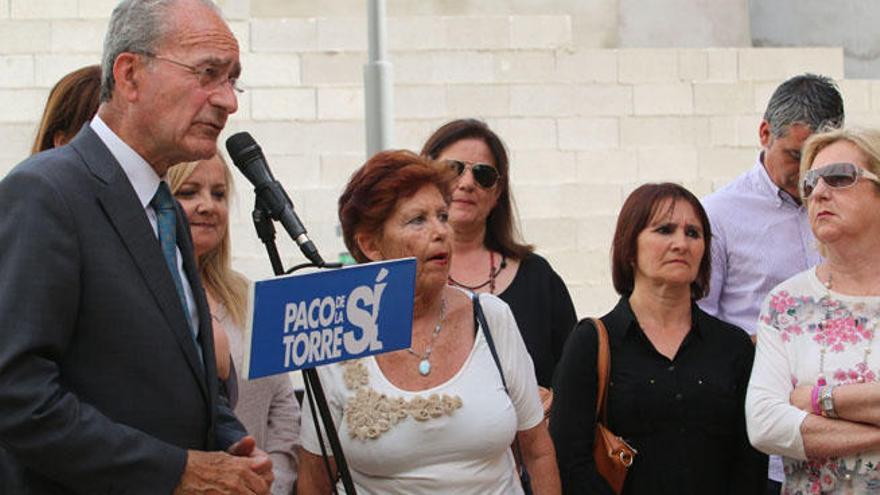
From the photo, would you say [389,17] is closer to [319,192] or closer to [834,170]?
[319,192]

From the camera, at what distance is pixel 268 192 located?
3398 mm

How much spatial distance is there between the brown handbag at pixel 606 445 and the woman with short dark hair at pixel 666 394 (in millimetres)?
19

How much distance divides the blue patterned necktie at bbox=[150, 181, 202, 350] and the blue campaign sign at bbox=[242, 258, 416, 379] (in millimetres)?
161

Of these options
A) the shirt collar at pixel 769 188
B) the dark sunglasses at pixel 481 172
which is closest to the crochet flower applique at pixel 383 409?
the dark sunglasses at pixel 481 172

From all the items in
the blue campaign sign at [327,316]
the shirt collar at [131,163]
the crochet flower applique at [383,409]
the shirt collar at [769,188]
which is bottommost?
the crochet flower applique at [383,409]

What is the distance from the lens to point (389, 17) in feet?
37.0

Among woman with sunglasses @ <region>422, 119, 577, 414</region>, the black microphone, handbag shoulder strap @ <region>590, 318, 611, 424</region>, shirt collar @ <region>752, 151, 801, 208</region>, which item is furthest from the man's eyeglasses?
shirt collar @ <region>752, 151, 801, 208</region>

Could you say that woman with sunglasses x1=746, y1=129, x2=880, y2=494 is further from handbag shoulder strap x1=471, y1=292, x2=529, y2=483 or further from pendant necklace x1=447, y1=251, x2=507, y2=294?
pendant necklace x1=447, y1=251, x2=507, y2=294

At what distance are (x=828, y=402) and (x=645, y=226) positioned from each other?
37.1 inches

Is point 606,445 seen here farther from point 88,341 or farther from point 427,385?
point 88,341

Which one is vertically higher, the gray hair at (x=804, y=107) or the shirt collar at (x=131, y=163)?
the gray hair at (x=804, y=107)

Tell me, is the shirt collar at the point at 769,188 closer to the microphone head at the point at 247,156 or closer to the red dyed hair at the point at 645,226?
the red dyed hair at the point at 645,226

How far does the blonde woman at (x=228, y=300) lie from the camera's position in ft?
14.8

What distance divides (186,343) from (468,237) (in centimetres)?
241
